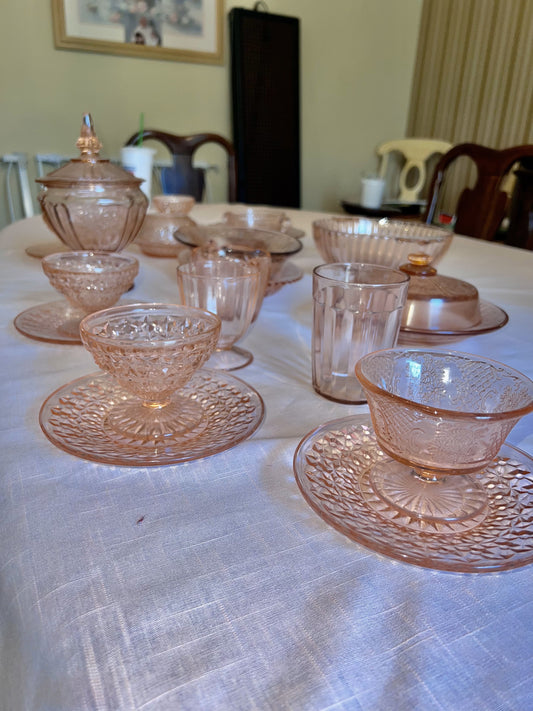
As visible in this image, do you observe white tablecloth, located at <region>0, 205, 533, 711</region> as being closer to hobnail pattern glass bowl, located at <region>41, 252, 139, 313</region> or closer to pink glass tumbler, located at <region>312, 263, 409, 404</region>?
pink glass tumbler, located at <region>312, 263, 409, 404</region>

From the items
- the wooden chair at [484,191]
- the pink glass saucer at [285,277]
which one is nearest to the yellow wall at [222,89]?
the wooden chair at [484,191]

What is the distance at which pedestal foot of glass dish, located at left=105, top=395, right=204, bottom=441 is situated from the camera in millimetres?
350

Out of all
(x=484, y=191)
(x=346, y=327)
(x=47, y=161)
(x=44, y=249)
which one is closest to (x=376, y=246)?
(x=346, y=327)

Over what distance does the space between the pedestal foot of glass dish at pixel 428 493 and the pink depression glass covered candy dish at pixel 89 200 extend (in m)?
0.56

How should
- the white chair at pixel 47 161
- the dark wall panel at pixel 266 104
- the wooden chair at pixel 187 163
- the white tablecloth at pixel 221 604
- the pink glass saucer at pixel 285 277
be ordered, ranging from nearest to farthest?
1. the white tablecloth at pixel 221 604
2. the pink glass saucer at pixel 285 277
3. the wooden chair at pixel 187 163
4. the white chair at pixel 47 161
5. the dark wall panel at pixel 266 104

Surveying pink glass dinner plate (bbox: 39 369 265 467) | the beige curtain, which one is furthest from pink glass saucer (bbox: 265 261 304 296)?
the beige curtain

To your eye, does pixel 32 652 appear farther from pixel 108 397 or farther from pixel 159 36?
pixel 159 36

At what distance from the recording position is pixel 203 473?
0.31m

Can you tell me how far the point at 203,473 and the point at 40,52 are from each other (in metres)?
2.18

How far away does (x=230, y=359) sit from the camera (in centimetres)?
49

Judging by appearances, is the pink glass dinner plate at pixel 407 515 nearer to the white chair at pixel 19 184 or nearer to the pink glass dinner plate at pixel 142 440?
the pink glass dinner plate at pixel 142 440

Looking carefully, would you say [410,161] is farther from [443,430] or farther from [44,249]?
[443,430]

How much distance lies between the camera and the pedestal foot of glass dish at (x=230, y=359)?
18.7 inches

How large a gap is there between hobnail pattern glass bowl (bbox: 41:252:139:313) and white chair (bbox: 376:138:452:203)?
7.63ft
